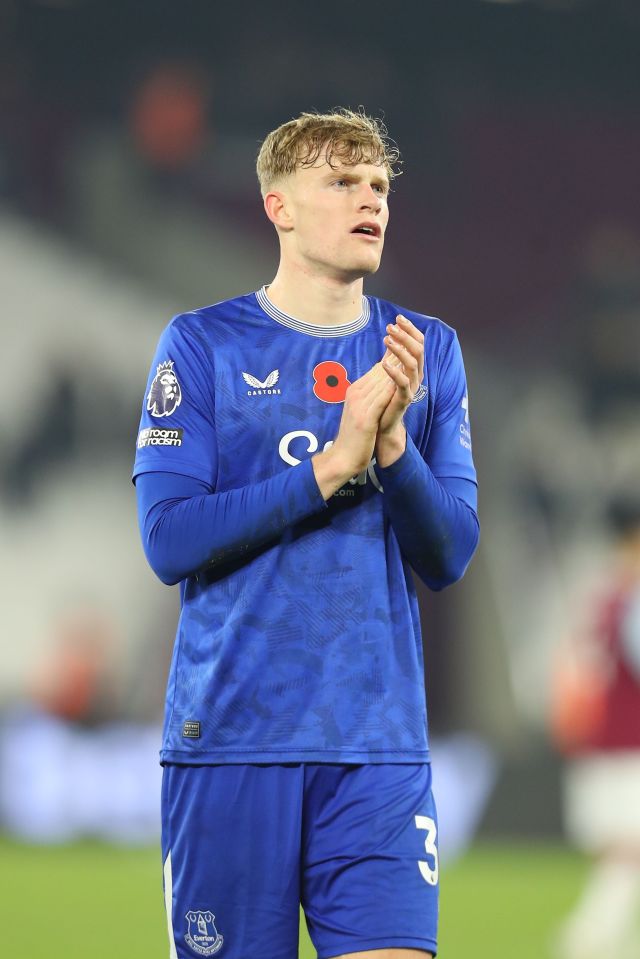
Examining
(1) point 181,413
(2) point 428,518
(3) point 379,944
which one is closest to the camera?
(3) point 379,944

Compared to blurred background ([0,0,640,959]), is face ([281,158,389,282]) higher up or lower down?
lower down

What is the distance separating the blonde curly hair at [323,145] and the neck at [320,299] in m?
0.20

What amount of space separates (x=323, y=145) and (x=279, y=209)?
0.48 ft

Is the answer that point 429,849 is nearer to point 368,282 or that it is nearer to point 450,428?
point 450,428

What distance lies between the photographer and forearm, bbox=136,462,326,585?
2688 millimetres

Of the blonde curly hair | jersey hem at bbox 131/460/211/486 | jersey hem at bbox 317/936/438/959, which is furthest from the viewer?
the blonde curly hair

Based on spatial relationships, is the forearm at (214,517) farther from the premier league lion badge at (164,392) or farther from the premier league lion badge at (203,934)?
the premier league lion badge at (203,934)

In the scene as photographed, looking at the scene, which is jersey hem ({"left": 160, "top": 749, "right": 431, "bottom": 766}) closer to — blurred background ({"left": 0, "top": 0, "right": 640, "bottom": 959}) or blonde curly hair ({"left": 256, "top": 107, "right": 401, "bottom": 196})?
blonde curly hair ({"left": 256, "top": 107, "right": 401, "bottom": 196})

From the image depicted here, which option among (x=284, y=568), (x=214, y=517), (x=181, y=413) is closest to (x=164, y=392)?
(x=181, y=413)

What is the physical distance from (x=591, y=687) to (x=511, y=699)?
3.83 ft

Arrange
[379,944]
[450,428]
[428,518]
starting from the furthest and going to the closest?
[450,428]
[428,518]
[379,944]

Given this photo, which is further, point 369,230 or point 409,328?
point 369,230

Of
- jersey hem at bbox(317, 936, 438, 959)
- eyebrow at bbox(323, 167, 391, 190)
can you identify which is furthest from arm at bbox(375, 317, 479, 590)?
jersey hem at bbox(317, 936, 438, 959)

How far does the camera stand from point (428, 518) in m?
2.74
